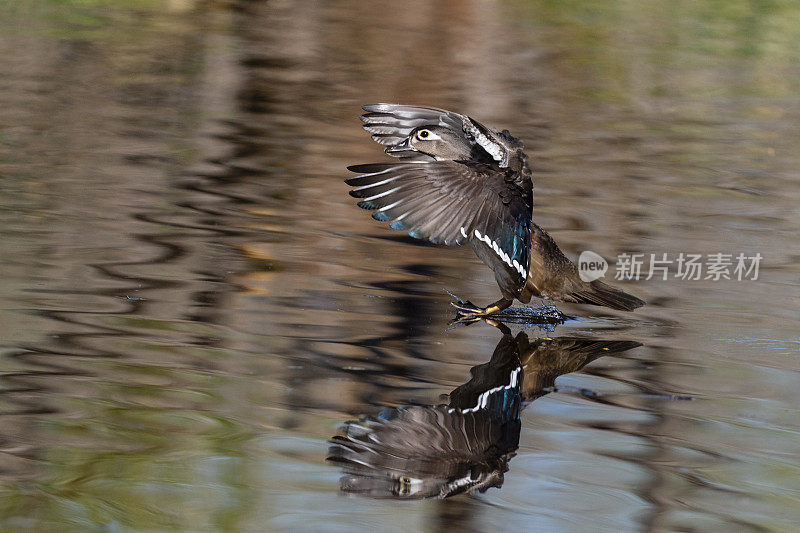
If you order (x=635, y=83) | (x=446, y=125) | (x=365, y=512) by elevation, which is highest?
(x=635, y=83)

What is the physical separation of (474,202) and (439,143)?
595 millimetres

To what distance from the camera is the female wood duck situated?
252 inches

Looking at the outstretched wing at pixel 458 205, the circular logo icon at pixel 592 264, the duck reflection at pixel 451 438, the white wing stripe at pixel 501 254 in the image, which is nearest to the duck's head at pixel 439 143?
the outstretched wing at pixel 458 205

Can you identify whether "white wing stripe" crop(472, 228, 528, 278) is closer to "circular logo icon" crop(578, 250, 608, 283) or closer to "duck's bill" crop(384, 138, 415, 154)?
"duck's bill" crop(384, 138, 415, 154)

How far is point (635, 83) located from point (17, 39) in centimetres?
975

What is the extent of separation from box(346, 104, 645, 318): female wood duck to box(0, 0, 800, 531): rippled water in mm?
279

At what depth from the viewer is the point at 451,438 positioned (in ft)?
16.4

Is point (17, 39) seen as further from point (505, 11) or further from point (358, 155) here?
point (505, 11)

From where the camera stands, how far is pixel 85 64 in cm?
1611

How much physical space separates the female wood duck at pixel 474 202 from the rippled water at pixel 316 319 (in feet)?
0.92

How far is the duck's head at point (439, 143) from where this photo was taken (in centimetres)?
705

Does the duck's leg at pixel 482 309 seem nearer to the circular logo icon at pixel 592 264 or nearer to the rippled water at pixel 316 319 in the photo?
the rippled water at pixel 316 319

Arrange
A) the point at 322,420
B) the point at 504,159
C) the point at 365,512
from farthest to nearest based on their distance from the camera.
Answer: the point at 504,159 → the point at 322,420 → the point at 365,512

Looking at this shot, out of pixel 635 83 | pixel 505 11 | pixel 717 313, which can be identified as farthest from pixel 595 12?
pixel 717 313
